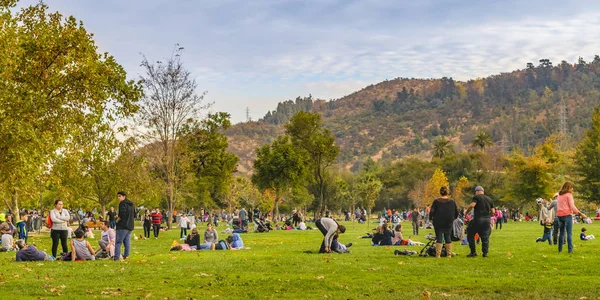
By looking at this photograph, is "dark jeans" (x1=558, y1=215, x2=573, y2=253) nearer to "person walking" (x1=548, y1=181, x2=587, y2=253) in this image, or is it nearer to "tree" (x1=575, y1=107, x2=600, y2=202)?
"person walking" (x1=548, y1=181, x2=587, y2=253)

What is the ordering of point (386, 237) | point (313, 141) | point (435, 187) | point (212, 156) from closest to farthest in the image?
point (386, 237) → point (212, 156) → point (313, 141) → point (435, 187)

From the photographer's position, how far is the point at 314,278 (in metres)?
13.0

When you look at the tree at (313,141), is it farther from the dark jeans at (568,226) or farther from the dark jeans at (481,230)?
the dark jeans at (481,230)

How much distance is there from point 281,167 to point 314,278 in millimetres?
51160

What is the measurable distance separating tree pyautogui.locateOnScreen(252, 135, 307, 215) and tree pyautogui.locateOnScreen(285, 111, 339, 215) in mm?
1239

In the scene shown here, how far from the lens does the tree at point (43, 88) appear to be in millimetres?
22969

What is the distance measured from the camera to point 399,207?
11538 cm

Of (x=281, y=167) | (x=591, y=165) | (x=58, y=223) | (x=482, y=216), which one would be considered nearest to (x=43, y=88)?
(x=58, y=223)

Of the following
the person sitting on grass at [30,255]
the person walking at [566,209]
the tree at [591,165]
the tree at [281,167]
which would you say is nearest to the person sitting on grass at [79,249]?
the person sitting on grass at [30,255]

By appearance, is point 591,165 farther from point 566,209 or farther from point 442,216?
point 442,216

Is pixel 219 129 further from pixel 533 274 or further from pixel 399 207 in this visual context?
pixel 399 207

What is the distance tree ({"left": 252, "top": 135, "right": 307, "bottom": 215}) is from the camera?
63.6 m

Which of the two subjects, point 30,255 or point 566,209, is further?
point 30,255

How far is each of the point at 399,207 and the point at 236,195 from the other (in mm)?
34913
